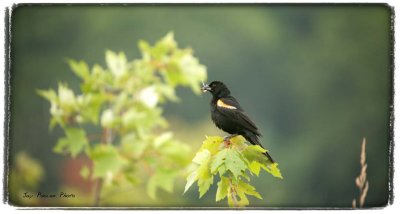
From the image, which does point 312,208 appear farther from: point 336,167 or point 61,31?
point 61,31

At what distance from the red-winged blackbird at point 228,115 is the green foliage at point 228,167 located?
338 millimetres

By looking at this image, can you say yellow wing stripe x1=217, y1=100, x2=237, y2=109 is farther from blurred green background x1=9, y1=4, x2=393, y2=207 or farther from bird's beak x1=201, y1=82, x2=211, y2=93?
Result: blurred green background x1=9, y1=4, x2=393, y2=207

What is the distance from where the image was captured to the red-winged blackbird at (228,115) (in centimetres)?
279

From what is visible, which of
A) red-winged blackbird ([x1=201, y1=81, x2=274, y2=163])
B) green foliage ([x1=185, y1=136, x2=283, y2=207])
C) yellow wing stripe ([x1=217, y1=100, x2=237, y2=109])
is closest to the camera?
green foliage ([x1=185, y1=136, x2=283, y2=207])

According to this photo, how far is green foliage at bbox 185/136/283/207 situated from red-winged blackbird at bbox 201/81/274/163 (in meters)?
0.34

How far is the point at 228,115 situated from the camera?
9.40 ft

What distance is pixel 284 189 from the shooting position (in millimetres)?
3996

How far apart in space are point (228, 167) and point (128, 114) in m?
0.44

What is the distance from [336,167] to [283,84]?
1.41 metres

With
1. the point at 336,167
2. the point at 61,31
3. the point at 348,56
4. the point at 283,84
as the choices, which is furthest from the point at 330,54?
the point at 61,31

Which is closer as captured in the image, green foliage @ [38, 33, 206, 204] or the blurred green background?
green foliage @ [38, 33, 206, 204]

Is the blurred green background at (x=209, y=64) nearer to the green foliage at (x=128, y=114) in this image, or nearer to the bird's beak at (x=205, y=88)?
the bird's beak at (x=205, y=88)

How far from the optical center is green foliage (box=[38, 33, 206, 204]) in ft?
6.82

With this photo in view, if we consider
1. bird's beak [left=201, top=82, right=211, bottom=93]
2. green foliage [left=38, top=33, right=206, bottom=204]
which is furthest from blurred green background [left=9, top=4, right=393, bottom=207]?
green foliage [left=38, top=33, right=206, bottom=204]
